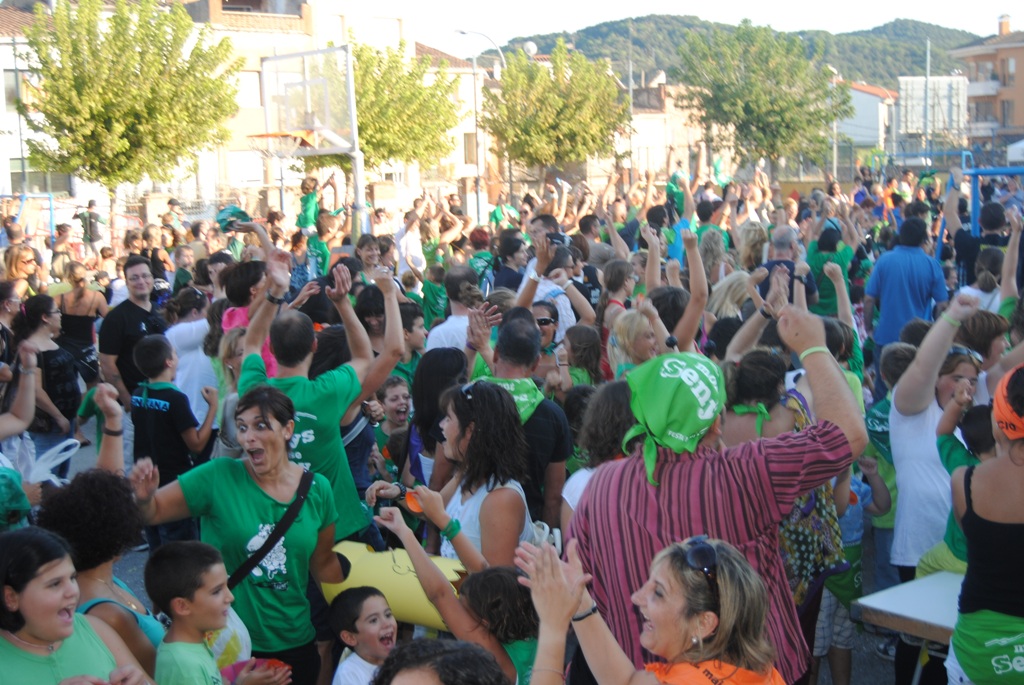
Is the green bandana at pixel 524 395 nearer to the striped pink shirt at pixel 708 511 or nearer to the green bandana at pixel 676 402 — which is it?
the striped pink shirt at pixel 708 511

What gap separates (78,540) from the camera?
10.9 ft

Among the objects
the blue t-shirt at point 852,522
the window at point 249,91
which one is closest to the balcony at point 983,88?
the window at point 249,91

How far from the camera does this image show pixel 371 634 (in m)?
3.94

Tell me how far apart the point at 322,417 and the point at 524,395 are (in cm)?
89

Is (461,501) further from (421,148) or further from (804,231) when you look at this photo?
(421,148)

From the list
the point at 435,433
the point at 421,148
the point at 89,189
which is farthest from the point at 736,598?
the point at 89,189

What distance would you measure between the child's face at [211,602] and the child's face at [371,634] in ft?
2.14

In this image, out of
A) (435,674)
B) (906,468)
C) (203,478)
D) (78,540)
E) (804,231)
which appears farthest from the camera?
(804,231)

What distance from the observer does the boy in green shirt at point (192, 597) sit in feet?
Answer: 10.8

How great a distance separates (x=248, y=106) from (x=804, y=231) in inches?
1541

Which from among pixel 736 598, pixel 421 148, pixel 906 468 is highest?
pixel 421 148

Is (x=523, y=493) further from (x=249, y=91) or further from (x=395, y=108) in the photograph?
(x=249, y=91)

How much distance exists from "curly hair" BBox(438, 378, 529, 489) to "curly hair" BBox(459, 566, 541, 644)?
63cm

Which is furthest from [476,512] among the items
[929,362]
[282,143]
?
[282,143]
